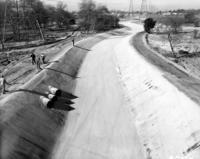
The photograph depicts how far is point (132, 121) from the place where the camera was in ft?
51.1

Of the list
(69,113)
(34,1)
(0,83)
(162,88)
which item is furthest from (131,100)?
(34,1)

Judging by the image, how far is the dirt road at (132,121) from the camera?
12.1 metres

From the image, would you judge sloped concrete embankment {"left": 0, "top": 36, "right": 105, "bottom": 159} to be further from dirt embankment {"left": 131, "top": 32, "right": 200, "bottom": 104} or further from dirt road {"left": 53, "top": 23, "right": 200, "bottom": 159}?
dirt embankment {"left": 131, "top": 32, "right": 200, "bottom": 104}

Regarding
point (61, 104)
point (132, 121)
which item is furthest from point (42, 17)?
point (132, 121)

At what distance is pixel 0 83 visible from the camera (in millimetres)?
18516

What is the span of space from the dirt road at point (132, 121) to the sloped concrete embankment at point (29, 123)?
73 cm

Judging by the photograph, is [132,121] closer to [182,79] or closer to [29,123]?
[29,123]

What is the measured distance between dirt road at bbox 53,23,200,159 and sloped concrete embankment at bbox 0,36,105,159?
2.41 feet

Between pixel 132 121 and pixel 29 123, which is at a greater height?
pixel 29 123

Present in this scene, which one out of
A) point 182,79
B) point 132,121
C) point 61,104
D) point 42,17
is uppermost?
point 42,17

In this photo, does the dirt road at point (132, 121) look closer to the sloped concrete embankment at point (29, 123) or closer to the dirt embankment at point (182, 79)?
the dirt embankment at point (182, 79)

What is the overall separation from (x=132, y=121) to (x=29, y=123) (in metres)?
7.02

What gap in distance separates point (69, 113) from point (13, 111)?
3994 millimetres

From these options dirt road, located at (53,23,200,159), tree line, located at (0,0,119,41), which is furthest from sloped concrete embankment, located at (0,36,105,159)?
tree line, located at (0,0,119,41)
